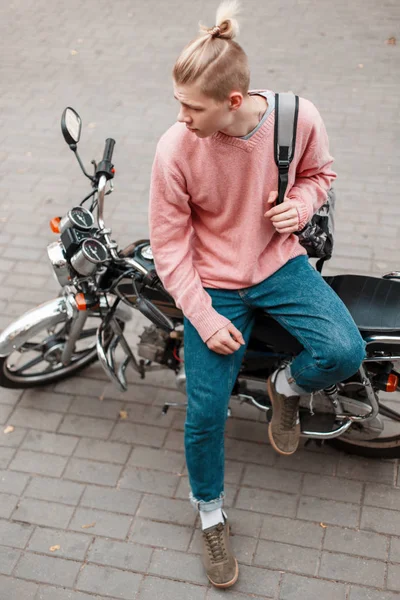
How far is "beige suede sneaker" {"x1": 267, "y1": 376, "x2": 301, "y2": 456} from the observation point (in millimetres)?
3408

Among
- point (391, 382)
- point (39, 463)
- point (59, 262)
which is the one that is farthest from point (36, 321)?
point (391, 382)

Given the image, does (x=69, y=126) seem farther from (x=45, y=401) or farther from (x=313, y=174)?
(x=45, y=401)

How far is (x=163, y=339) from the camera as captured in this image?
3.75 m

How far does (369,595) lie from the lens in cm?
331

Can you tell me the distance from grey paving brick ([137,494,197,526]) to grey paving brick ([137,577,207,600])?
1.14 feet

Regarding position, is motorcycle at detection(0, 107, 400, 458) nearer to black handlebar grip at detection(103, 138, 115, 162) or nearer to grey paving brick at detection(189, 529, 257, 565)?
black handlebar grip at detection(103, 138, 115, 162)

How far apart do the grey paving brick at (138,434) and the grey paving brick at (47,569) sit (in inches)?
31.4

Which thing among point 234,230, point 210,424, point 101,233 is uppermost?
point 234,230

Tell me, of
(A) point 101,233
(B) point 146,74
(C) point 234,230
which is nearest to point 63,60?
(B) point 146,74

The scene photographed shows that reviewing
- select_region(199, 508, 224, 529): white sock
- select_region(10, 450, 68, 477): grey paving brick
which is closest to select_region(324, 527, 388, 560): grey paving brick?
select_region(199, 508, 224, 529): white sock

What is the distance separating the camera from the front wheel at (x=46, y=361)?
4.25m

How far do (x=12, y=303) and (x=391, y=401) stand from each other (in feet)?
8.83

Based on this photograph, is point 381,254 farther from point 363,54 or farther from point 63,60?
point 63,60

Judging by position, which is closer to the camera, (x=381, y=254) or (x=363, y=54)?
(x=381, y=254)
